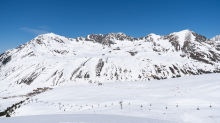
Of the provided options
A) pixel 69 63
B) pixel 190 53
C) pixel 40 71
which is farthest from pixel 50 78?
pixel 190 53

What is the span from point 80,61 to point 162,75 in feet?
192

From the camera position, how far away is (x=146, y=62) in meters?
78.2

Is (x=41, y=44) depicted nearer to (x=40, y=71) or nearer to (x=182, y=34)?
(x=40, y=71)

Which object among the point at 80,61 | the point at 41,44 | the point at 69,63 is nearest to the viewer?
the point at 69,63

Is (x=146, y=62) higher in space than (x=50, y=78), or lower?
higher

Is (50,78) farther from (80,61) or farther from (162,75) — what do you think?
(162,75)

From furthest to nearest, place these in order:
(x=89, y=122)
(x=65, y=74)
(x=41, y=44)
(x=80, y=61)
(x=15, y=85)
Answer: (x=41, y=44)
(x=80, y=61)
(x=65, y=74)
(x=15, y=85)
(x=89, y=122)

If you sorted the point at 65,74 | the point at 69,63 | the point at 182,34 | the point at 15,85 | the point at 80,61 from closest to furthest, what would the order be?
the point at 15,85
the point at 65,74
the point at 69,63
the point at 80,61
the point at 182,34

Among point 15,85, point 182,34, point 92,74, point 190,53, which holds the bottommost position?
point 15,85

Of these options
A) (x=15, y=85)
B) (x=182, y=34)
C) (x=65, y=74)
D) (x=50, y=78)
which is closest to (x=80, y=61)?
(x=65, y=74)

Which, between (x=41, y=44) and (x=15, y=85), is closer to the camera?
(x=15, y=85)

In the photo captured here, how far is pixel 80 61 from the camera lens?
8038 centimetres

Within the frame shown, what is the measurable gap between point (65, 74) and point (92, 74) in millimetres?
16482

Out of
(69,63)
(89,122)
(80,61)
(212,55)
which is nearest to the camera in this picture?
(89,122)
